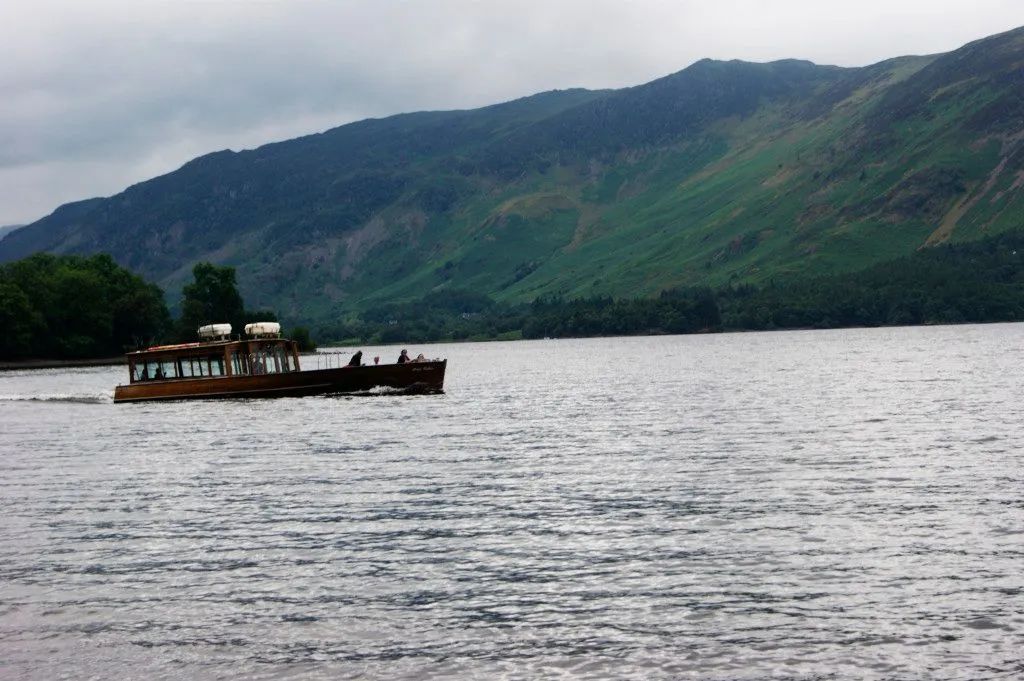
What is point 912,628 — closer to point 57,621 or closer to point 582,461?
point 57,621

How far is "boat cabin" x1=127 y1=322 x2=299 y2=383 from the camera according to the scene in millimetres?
101000

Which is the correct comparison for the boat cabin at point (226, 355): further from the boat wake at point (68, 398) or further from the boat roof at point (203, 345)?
the boat wake at point (68, 398)

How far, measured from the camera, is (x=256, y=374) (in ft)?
329

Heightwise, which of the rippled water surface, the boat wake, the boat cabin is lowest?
the rippled water surface

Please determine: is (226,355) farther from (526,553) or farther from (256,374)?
(526,553)

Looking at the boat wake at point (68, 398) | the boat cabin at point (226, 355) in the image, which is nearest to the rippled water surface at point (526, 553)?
the boat cabin at point (226, 355)

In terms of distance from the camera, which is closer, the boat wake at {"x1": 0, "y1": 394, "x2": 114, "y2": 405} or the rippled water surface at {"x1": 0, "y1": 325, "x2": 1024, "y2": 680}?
the rippled water surface at {"x1": 0, "y1": 325, "x2": 1024, "y2": 680}

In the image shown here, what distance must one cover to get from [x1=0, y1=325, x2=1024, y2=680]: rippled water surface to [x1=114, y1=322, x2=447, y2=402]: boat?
2672cm

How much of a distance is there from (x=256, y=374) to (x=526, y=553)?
72040 millimetres

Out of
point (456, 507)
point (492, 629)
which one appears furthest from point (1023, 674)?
point (456, 507)

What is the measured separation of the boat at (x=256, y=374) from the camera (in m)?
98.8

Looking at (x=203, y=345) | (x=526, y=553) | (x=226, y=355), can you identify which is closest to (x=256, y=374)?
(x=226, y=355)

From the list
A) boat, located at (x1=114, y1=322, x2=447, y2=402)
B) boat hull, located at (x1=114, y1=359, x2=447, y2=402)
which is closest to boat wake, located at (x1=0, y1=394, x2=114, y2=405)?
boat, located at (x1=114, y1=322, x2=447, y2=402)

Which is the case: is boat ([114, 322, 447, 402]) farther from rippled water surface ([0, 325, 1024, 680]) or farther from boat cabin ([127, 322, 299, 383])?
rippled water surface ([0, 325, 1024, 680])
